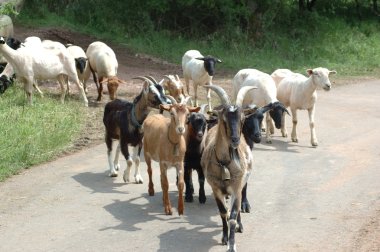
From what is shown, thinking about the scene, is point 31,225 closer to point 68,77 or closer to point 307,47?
point 68,77

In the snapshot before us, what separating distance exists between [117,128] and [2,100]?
555 centimetres

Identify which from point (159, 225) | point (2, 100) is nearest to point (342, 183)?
point (159, 225)

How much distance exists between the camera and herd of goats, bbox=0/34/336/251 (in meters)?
7.60

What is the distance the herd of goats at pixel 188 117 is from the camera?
299 inches

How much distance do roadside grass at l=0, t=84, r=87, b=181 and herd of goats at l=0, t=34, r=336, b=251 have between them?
43cm

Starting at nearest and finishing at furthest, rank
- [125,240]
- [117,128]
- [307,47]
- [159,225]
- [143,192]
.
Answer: [125,240]
[159,225]
[143,192]
[117,128]
[307,47]

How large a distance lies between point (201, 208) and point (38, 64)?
25.4ft

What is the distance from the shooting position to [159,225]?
8.23m

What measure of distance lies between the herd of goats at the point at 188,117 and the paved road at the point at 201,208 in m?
0.31

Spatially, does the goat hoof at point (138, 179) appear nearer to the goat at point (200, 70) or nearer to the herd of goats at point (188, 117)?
the herd of goats at point (188, 117)

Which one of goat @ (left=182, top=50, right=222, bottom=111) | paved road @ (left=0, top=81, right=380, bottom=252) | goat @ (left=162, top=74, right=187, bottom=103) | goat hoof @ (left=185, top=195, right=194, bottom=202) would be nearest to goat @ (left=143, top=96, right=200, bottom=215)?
paved road @ (left=0, top=81, right=380, bottom=252)

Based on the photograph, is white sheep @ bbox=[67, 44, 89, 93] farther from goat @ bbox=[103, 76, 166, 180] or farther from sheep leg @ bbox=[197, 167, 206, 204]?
sheep leg @ bbox=[197, 167, 206, 204]

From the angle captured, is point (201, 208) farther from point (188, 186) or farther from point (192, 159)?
point (192, 159)

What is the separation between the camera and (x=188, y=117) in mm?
8789
